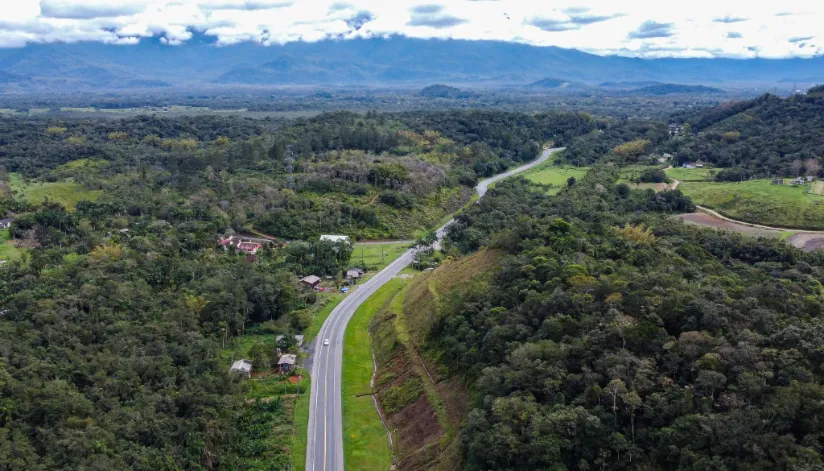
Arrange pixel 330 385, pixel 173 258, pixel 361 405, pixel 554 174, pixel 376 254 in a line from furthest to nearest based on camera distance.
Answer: pixel 554 174
pixel 376 254
pixel 173 258
pixel 330 385
pixel 361 405

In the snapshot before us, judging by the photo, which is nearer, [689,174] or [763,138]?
[689,174]

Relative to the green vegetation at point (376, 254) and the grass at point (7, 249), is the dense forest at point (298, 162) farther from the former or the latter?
the grass at point (7, 249)

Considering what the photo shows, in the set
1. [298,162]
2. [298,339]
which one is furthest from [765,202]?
[298,162]

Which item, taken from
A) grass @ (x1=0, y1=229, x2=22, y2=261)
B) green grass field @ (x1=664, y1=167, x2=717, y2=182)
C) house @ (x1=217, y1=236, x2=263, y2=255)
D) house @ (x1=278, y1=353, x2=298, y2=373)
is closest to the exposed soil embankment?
house @ (x1=278, y1=353, x2=298, y2=373)

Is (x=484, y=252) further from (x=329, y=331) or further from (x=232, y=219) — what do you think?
(x=232, y=219)

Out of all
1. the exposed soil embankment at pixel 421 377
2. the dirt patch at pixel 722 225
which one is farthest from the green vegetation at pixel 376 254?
the dirt patch at pixel 722 225

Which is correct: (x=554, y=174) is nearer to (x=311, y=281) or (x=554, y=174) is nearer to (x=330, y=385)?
(x=311, y=281)
